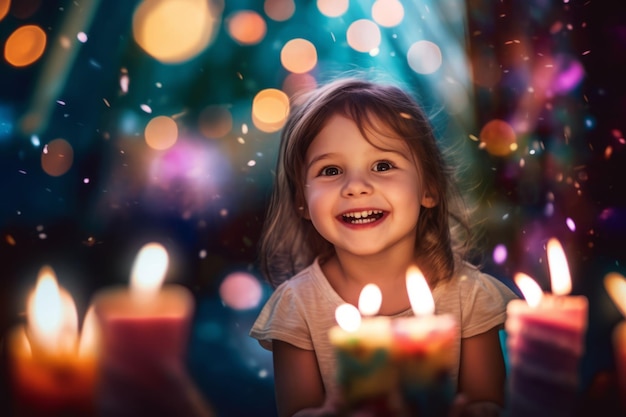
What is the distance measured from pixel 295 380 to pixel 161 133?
64 cm

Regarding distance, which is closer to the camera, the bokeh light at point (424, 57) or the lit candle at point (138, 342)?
the lit candle at point (138, 342)

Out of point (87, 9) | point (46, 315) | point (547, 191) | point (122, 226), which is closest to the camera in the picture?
point (46, 315)

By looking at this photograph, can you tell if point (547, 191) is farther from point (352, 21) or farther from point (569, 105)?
point (352, 21)

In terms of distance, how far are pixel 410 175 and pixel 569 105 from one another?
351mm

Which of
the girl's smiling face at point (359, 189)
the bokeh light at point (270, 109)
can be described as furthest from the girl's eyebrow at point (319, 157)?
the bokeh light at point (270, 109)

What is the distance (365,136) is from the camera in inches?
55.6

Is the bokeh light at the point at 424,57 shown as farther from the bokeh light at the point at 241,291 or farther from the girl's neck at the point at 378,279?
the bokeh light at the point at 241,291

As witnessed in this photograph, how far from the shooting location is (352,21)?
159cm

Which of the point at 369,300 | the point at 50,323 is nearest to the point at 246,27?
the point at 369,300

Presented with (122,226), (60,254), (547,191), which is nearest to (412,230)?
(547,191)

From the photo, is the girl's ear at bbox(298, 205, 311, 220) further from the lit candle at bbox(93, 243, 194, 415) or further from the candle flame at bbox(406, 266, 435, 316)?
the lit candle at bbox(93, 243, 194, 415)

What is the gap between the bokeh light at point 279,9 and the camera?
157 cm

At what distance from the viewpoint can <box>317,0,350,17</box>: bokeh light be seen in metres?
1.58

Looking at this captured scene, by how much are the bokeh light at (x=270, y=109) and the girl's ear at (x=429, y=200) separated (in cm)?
37
